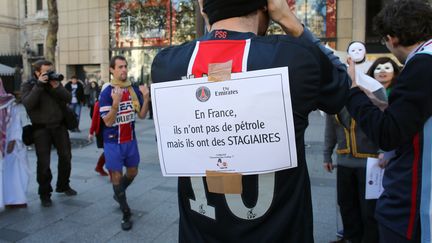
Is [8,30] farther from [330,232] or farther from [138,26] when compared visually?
[330,232]

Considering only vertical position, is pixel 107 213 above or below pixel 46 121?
below

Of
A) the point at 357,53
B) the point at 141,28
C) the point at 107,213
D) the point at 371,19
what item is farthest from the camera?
the point at 141,28

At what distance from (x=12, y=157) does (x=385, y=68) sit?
454 cm

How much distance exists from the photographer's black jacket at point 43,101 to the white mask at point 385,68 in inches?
165

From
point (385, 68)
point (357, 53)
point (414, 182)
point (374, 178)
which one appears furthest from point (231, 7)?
point (385, 68)

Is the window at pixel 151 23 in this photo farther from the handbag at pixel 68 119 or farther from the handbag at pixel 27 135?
the handbag at pixel 27 135

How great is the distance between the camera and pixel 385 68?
323cm

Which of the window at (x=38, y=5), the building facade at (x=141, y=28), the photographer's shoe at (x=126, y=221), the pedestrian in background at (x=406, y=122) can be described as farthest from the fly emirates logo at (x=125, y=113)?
the window at (x=38, y=5)

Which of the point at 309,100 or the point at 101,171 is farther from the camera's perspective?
the point at 101,171

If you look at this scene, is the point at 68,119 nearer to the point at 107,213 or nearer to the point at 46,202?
the point at 46,202

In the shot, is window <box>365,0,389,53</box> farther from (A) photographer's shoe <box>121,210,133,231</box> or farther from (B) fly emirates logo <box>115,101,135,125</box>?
(A) photographer's shoe <box>121,210,133,231</box>

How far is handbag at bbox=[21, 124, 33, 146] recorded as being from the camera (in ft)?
17.5

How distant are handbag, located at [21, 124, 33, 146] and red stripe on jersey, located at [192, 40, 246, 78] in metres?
4.63

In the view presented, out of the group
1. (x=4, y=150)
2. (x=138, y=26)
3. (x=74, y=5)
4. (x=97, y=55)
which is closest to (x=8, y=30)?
(x=74, y=5)
